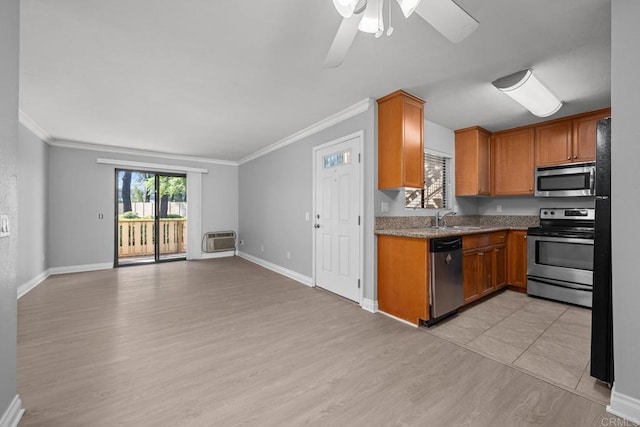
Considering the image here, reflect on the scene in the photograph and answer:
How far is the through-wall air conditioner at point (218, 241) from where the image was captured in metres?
6.42

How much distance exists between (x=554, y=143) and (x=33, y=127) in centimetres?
755

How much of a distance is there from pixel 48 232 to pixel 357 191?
5.50 metres

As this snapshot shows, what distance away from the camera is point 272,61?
2293mm

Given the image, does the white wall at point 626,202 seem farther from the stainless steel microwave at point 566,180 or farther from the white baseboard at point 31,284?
the white baseboard at point 31,284

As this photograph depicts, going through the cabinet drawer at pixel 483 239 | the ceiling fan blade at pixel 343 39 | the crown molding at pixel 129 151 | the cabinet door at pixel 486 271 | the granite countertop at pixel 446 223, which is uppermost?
the crown molding at pixel 129 151

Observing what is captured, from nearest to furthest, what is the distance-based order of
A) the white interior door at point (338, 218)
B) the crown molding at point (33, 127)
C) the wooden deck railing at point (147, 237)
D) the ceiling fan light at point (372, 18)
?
the ceiling fan light at point (372, 18) < the white interior door at point (338, 218) < the crown molding at point (33, 127) < the wooden deck railing at point (147, 237)

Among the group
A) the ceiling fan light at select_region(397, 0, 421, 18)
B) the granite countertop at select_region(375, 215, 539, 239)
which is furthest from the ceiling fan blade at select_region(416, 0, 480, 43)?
the granite countertop at select_region(375, 215, 539, 239)

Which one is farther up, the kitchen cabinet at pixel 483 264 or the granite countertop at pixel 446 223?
the granite countertop at pixel 446 223

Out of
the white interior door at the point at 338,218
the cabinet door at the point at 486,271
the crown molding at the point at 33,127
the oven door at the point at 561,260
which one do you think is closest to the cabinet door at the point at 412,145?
the white interior door at the point at 338,218

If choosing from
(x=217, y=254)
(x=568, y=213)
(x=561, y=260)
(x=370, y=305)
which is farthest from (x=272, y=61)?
(x=217, y=254)

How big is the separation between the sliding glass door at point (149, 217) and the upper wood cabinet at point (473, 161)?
582 cm

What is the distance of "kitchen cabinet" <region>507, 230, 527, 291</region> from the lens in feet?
12.3

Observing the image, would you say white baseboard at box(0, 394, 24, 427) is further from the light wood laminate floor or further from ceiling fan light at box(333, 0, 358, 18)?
ceiling fan light at box(333, 0, 358, 18)

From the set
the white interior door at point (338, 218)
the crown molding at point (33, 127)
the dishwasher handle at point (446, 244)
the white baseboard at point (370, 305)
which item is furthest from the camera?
the crown molding at point (33, 127)
